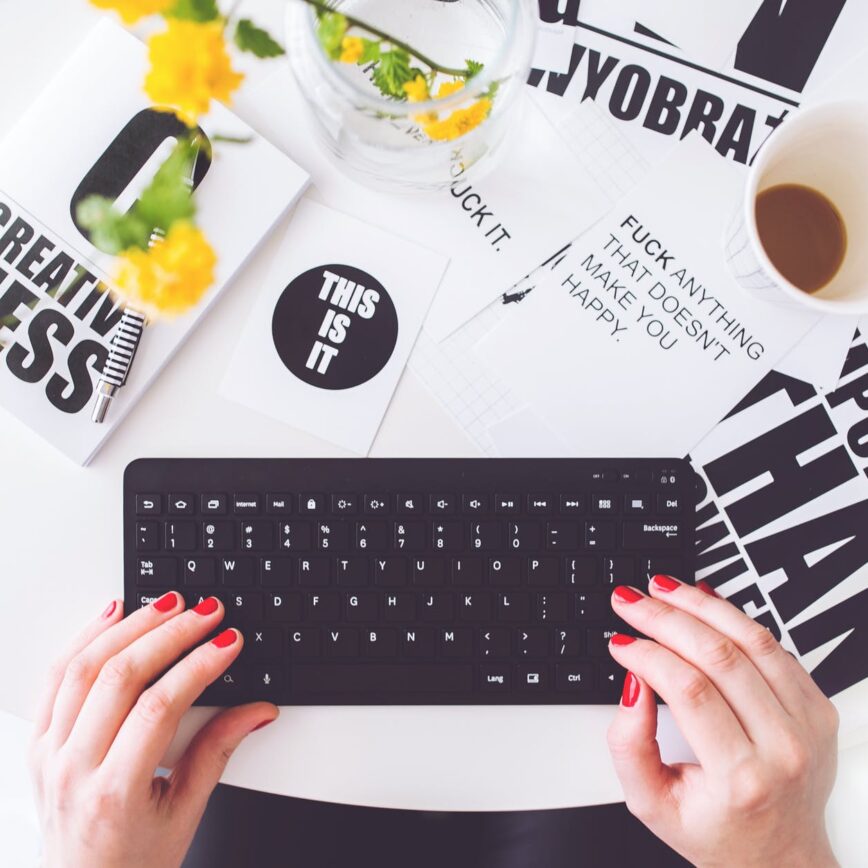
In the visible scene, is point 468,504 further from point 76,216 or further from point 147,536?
point 76,216

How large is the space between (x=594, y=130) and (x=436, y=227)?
0.17 meters

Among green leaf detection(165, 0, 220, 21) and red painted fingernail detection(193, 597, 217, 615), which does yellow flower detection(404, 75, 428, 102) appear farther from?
red painted fingernail detection(193, 597, 217, 615)

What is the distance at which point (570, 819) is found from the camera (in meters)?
0.85

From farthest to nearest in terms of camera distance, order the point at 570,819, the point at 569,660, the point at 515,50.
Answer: the point at 570,819
the point at 569,660
the point at 515,50

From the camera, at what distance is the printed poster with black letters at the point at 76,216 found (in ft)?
2.24

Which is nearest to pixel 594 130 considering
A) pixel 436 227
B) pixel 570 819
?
pixel 436 227

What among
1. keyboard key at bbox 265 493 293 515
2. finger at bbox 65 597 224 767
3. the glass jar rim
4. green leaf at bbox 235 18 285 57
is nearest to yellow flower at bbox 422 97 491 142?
the glass jar rim

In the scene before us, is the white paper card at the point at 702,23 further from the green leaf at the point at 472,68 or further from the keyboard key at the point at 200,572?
the keyboard key at the point at 200,572

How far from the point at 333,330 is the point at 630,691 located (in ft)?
1.35

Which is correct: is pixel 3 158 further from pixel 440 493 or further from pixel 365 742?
pixel 365 742

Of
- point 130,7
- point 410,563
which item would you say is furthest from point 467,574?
point 130,7

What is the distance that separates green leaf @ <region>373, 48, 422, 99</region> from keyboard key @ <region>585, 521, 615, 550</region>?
1.26 feet

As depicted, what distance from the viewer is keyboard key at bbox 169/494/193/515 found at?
68 cm

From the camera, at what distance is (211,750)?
66 cm
